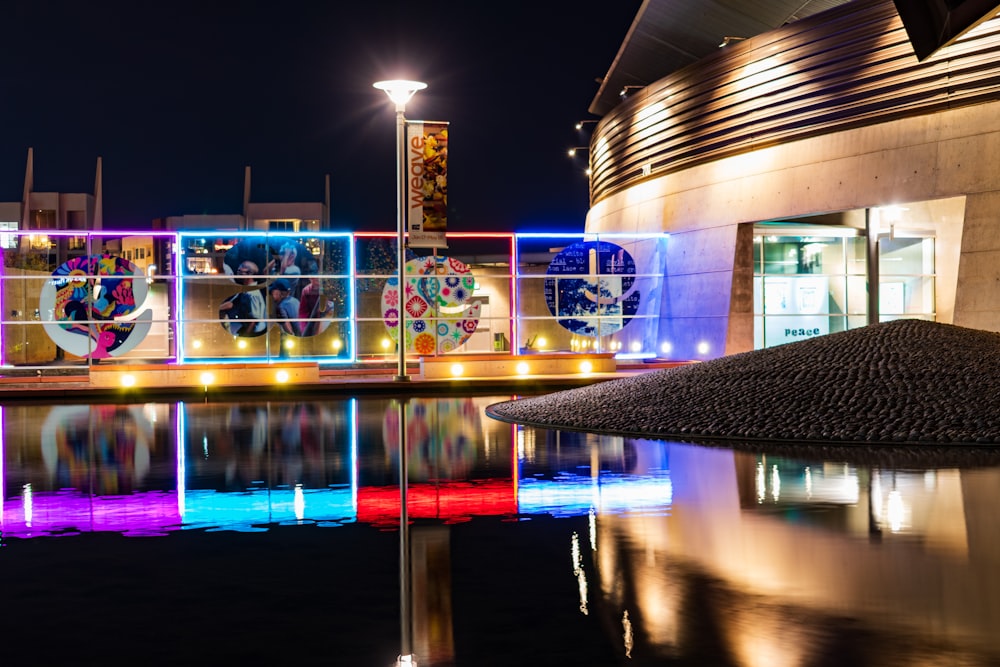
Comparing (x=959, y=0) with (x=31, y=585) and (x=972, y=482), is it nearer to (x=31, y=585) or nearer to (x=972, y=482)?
(x=972, y=482)

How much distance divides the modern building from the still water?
1591 cm

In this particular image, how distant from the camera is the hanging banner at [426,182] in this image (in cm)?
2792

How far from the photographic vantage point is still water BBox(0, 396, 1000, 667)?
5.61m

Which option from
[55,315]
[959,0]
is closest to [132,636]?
[959,0]

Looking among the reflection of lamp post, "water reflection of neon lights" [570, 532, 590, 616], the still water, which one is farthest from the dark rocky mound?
"water reflection of neon lights" [570, 532, 590, 616]

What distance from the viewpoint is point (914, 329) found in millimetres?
19688

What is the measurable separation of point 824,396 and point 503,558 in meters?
9.80

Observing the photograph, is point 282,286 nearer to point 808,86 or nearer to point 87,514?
point 808,86

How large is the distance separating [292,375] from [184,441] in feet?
43.8

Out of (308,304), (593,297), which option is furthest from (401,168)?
(593,297)

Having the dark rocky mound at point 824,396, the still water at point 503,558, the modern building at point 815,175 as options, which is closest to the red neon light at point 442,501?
the still water at point 503,558

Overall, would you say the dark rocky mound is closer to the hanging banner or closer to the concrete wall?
the concrete wall

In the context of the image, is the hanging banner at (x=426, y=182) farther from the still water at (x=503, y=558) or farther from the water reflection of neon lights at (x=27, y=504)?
the water reflection of neon lights at (x=27, y=504)

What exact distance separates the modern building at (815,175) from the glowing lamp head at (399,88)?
1047cm
